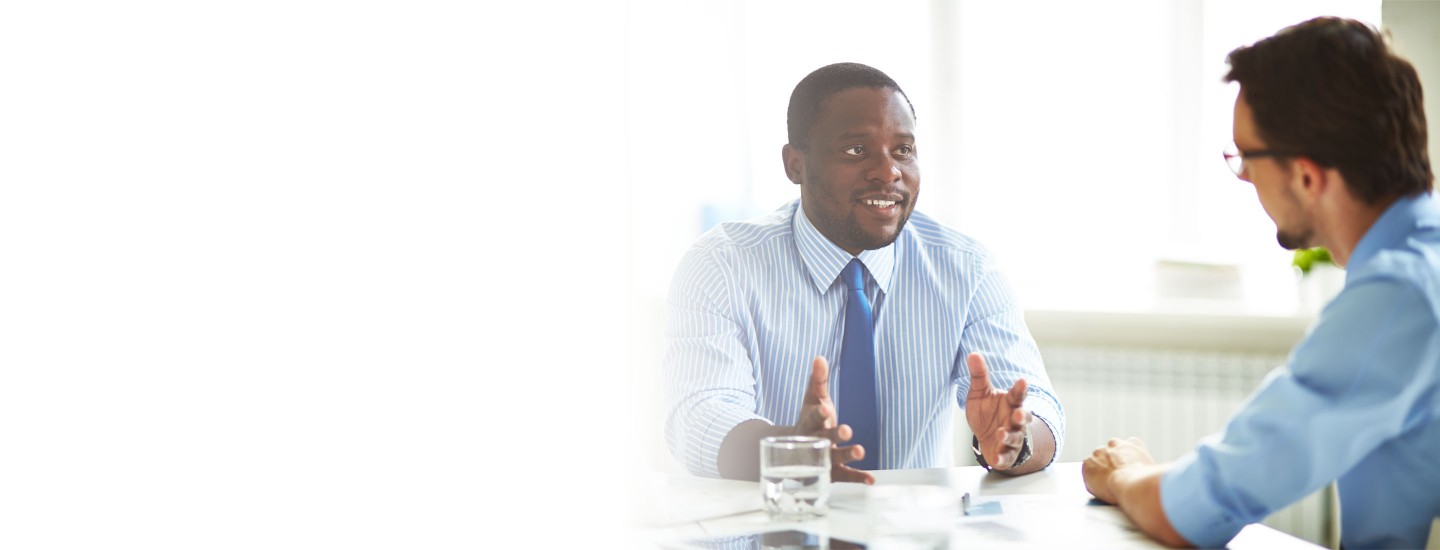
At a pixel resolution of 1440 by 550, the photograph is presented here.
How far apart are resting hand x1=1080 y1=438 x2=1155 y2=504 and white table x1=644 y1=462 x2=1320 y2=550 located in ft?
0.06

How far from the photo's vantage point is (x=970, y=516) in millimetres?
1332

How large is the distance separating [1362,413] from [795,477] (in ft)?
1.89

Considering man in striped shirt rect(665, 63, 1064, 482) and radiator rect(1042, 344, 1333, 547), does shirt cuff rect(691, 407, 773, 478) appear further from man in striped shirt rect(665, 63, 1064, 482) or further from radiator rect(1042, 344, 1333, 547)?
radiator rect(1042, 344, 1333, 547)

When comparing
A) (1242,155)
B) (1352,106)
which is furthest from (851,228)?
(1352,106)

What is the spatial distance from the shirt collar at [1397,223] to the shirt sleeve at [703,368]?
81cm

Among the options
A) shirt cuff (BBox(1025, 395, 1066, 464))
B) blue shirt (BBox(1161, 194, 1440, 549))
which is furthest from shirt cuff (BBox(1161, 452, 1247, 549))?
shirt cuff (BBox(1025, 395, 1066, 464))

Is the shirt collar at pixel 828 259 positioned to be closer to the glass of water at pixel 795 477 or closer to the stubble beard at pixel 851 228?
the stubble beard at pixel 851 228

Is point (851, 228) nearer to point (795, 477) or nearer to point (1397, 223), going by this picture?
point (795, 477)

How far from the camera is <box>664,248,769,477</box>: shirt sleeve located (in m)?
1.67

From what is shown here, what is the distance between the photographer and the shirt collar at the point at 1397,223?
1.10 meters

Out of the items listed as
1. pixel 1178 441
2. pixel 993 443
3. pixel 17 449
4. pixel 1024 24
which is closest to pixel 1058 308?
pixel 1178 441

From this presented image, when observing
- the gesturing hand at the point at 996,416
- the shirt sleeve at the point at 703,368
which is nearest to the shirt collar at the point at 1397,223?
the gesturing hand at the point at 996,416

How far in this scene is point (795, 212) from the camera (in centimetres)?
198

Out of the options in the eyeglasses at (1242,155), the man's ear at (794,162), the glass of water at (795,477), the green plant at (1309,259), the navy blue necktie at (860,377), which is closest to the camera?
the eyeglasses at (1242,155)
